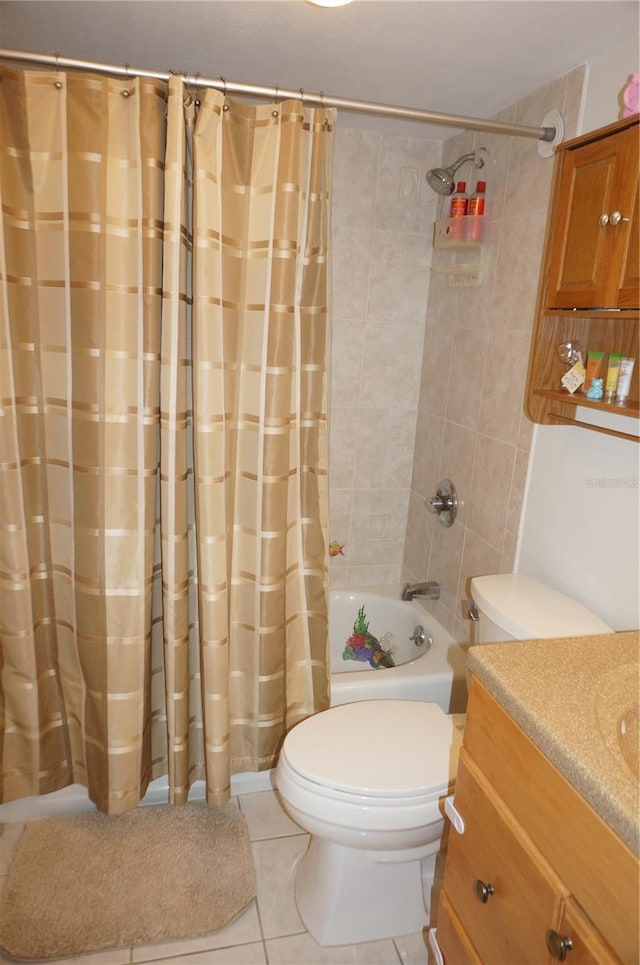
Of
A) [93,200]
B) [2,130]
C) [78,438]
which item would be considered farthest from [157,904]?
[2,130]

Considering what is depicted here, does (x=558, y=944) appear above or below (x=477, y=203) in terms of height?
below

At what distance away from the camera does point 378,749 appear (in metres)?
1.45

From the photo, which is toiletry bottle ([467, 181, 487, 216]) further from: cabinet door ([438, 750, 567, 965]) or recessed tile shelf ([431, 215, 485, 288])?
cabinet door ([438, 750, 567, 965])

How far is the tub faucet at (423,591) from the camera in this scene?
2.26 metres

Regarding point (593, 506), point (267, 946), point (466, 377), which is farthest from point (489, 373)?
point (267, 946)

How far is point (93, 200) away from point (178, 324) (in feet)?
1.11

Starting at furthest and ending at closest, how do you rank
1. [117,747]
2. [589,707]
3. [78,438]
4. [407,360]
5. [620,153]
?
[407,360], [117,747], [78,438], [620,153], [589,707]

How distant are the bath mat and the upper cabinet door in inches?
67.2

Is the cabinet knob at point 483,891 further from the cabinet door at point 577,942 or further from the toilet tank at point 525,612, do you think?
the toilet tank at point 525,612

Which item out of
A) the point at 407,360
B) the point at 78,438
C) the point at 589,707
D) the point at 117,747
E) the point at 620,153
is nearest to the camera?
the point at 589,707

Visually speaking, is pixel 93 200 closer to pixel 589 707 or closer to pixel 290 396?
pixel 290 396

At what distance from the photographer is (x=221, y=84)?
1359mm

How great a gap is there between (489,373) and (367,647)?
114cm

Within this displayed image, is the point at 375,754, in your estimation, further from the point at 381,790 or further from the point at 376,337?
the point at 376,337
